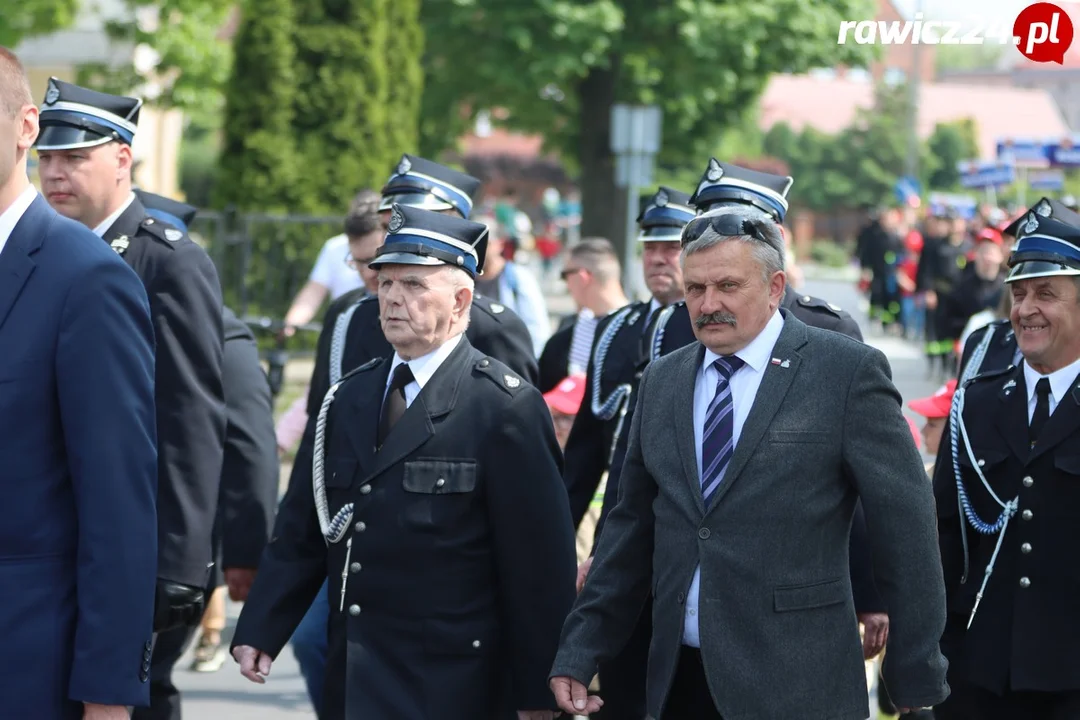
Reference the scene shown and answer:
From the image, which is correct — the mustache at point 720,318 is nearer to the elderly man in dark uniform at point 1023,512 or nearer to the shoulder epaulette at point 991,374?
the elderly man in dark uniform at point 1023,512

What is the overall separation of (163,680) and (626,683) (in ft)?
5.12

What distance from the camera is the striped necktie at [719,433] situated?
4.39 metres

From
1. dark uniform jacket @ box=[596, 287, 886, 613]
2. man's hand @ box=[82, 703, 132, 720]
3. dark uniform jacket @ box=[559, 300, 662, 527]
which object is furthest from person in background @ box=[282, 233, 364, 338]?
man's hand @ box=[82, 703, 132, 720]

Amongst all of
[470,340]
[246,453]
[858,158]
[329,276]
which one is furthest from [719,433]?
[858,158]

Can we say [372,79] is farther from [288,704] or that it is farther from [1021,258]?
[1021,258]

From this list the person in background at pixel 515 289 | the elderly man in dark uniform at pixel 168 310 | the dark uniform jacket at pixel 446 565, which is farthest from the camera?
the person in background at pixel 515 289

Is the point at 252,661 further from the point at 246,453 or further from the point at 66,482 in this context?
the point at 246,453

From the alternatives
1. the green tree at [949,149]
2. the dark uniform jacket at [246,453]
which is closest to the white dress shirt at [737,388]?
the dark uniform jacket at [246,453]

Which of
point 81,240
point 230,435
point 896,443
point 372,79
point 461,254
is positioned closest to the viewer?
point 81,240

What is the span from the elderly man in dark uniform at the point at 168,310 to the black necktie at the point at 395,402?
2.16ft

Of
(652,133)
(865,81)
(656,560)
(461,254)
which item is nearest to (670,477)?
(656,560)

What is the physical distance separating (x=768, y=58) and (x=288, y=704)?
72.0ft

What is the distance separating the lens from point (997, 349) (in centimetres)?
592

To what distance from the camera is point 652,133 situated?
67.4ft
